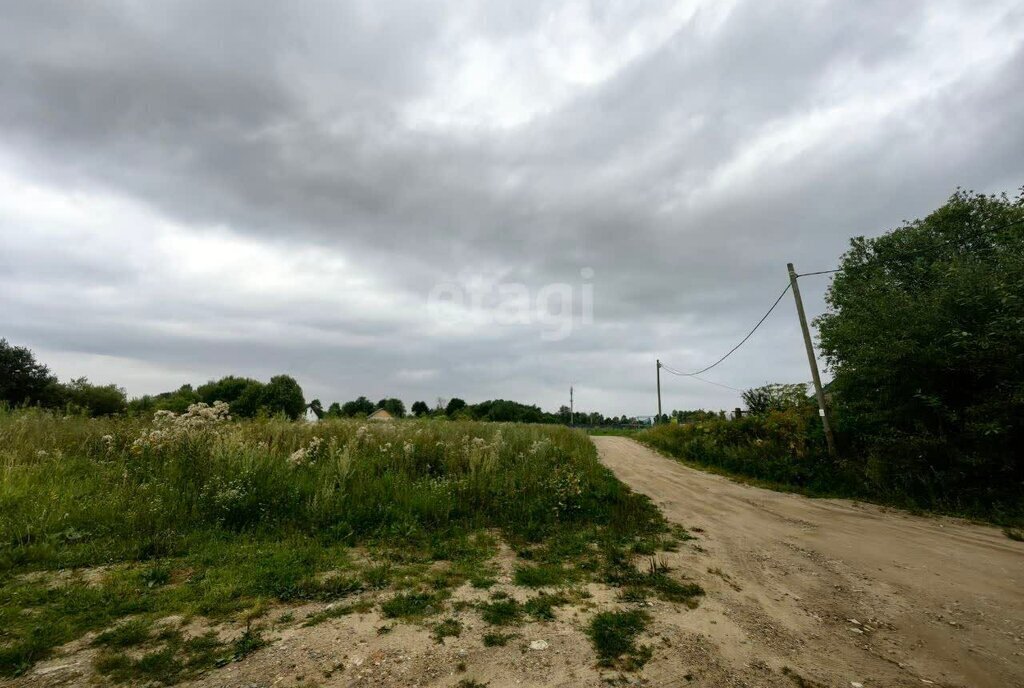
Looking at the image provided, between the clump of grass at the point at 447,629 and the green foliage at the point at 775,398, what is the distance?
1732 cm

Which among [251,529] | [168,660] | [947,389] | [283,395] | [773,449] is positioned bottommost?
[168,660]

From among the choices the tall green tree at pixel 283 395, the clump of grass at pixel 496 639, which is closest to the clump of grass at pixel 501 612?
the clump of grass at pixel 496 639

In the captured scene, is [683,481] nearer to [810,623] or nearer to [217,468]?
[810,623]

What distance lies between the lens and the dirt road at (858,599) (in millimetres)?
3389

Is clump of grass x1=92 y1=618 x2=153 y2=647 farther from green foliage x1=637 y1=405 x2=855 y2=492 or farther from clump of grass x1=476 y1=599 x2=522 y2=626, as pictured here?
green foliage x1=637 y1=405 x2=855 y2=492

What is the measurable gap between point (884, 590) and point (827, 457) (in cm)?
956

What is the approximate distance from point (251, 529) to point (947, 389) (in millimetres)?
14016

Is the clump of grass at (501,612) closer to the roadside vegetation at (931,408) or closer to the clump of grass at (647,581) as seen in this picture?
the clump of grass at (647,581)

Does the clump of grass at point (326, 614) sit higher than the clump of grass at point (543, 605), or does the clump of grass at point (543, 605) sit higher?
the clump of grass at point (543, 605)

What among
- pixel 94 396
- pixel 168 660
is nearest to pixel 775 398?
pixel 168 660

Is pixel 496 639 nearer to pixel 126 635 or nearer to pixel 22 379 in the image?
pixel 126 635

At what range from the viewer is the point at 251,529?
19.6ft

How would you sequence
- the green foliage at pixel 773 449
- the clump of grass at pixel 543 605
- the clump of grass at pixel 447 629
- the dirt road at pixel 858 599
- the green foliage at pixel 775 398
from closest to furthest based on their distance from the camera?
1. the dirt road at pixel 858 599
2. the clump of grass at pixel 447 629
3. the clump of grass at pixel 543 605
4. the green foliage at pixel 773 449
5. the green foliage at pixel 775 398

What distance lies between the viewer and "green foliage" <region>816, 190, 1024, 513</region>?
8.61m
